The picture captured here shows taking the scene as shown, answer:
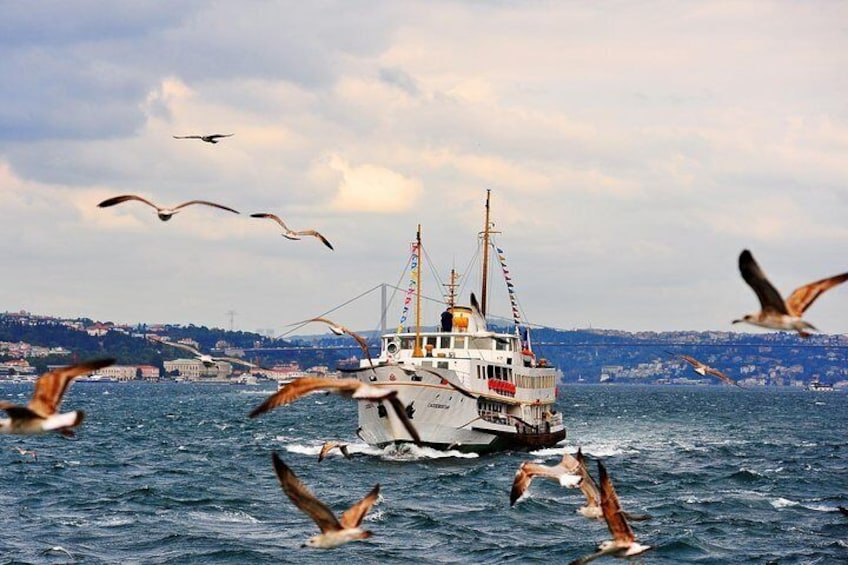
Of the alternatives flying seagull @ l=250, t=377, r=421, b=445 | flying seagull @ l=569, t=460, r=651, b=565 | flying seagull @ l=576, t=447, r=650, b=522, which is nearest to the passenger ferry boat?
flying seagull @ l=576, t=447, r=650, b=522

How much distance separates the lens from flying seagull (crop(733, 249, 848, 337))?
18.2 m

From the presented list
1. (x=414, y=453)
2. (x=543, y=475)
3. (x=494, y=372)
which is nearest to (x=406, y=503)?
(x=414, y=453)

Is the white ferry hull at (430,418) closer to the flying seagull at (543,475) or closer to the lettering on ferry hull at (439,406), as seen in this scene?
the lettering on ferry hull at (439,406)

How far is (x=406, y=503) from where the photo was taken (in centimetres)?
4947

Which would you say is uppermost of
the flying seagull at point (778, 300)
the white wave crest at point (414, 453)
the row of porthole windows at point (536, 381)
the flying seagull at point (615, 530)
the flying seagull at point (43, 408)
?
the flying seagull at point (778, 300)

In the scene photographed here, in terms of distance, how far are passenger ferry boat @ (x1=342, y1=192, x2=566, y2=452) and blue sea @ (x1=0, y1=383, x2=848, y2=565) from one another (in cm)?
111

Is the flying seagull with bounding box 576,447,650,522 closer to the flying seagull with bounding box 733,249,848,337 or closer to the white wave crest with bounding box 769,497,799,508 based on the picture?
the flying seagull with bounding box 733,249,848,337

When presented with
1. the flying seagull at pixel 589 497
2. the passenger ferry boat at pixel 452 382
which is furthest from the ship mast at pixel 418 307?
the flying seagull at pixel 589 497

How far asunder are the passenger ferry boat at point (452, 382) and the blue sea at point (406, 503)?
1.11 meters

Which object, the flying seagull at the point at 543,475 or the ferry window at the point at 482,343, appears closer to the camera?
the flying seagull at the point at 543,475

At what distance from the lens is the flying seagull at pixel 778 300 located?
18250mm

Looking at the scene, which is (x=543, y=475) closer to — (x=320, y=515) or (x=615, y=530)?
(x=615, y=530)

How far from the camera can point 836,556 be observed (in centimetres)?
3866

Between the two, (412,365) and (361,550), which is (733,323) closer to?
(361,550)
